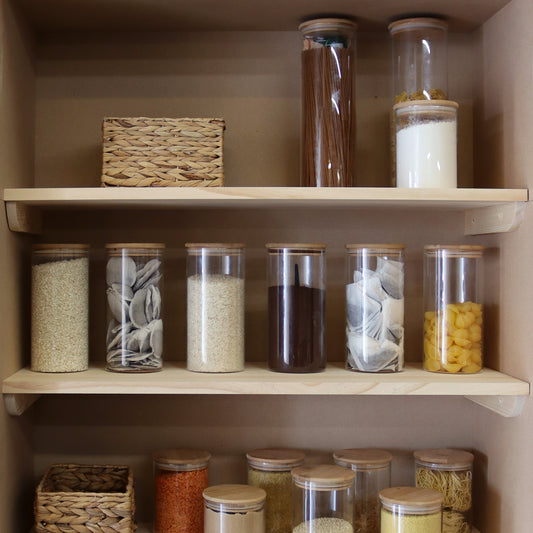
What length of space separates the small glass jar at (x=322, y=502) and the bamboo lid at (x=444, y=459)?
18cm

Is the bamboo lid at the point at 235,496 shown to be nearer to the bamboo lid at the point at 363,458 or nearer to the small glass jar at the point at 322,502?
the small glass jar at the point at 322,502

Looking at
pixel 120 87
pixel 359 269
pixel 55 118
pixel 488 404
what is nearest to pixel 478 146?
pixel 359 269

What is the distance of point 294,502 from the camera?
137 centimetres

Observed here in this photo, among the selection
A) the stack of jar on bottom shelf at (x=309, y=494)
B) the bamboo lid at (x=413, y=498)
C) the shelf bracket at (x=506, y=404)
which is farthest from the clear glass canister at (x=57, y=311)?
the shelf bracket at (x=506, y=404)

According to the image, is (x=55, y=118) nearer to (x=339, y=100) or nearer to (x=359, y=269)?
(x=339, y=100)

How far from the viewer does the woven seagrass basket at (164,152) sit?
1.36 metres

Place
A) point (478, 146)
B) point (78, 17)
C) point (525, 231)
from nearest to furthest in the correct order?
point (525, 231) < point (78, 17) < point (478, 146)

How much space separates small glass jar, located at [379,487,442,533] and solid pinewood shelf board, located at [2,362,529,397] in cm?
19

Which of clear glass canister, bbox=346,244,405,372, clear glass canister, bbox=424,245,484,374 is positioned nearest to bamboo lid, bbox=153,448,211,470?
clear glass canister, bbox=346,244,405,372

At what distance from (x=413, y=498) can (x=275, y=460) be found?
276 millimetres

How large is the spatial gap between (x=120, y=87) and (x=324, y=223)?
51cm

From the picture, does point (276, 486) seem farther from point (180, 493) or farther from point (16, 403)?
point (16, 403)

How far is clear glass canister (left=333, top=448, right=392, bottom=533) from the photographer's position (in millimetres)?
1438

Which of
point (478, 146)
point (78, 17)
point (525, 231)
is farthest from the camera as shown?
point (478, 146)
